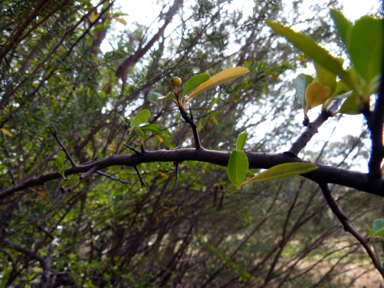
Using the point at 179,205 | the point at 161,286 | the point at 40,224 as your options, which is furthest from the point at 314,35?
the point at 161,286

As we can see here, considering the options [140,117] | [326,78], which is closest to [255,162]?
[326,78]

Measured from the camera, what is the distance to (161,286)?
203cm

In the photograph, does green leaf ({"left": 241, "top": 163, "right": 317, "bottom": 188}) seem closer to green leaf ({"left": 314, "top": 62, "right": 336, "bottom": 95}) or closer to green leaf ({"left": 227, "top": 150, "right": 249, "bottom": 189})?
green leaf ({"left": 227, "top": 150, "right": 249, "bottom": 189})

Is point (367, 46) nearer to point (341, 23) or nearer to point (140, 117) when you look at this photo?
point (341, 23)

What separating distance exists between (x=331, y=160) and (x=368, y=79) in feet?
8.72

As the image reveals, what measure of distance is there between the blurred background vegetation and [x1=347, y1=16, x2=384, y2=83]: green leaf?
68cm

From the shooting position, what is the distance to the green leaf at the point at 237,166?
33 centimetres

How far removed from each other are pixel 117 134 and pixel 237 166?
1255 millimetres

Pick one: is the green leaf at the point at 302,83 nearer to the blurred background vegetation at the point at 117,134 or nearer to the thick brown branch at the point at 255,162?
the thick brown branch at the point at 255,162

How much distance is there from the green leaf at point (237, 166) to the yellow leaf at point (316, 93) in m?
0.14

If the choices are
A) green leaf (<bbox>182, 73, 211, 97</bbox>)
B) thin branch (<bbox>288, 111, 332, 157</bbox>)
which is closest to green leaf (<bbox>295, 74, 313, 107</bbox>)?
thin branch (<bbox>288, 111, 332, 157</bbox>)

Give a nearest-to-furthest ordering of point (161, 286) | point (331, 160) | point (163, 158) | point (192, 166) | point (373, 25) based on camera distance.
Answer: point (373, 25)
point (163, 158)
point (192, 166)
point (161, 286)
point (331, 160)

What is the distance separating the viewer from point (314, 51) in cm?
22

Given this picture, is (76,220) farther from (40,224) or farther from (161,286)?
(161,286)
